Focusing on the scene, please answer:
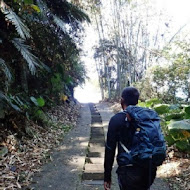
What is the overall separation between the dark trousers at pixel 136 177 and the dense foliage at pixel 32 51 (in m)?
2.91

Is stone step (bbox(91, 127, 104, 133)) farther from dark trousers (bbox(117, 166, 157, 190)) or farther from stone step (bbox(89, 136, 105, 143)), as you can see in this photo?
dark trousers (bbox(117, 166, 157, 190))

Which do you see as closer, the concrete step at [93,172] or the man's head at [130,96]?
the man's head at [130,96]

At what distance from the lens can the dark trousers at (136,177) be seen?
69.8 inches

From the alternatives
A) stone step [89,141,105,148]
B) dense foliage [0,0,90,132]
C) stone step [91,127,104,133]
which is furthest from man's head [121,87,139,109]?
stone step [91,127,104,133]

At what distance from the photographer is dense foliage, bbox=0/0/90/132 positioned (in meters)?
4.44

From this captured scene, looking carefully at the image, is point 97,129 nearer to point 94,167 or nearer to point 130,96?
point 94,167

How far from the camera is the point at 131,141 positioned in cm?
177

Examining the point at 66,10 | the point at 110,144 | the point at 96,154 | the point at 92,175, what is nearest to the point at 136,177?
the point at 110,144

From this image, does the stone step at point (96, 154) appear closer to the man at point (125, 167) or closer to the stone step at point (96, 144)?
the stone step at point (96, 144)

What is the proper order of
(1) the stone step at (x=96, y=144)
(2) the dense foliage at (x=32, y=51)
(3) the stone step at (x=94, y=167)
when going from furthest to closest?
1. (1) the stone step at (x=96, y=144)
2. (2) the dense foliage at (x=32, y=51)
3. (3) the stone step at (x=94, y=167)

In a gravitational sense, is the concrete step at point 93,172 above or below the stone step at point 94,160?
above

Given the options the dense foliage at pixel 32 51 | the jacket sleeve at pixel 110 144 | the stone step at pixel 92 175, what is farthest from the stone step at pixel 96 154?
the jacket sleeve at pixel 110 144

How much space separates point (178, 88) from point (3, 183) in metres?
6.67

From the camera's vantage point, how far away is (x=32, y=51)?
21.8 feet
